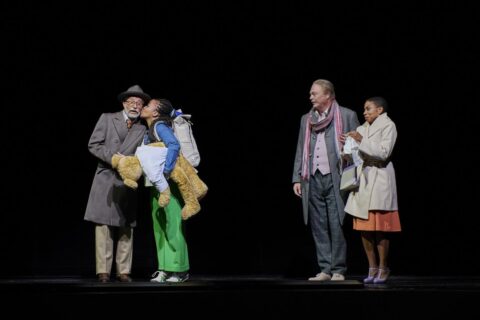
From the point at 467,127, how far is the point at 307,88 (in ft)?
4.29

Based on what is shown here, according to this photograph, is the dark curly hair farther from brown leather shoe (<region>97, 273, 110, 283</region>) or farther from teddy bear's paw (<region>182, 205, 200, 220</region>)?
brown leather shoe (<region>97, 273, 110, 283</region>)

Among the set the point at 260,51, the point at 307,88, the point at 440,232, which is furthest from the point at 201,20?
the point at 440,232

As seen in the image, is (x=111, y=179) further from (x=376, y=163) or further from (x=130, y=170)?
(x=376, y=163)

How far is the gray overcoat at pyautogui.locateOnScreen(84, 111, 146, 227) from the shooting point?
5.90 metres

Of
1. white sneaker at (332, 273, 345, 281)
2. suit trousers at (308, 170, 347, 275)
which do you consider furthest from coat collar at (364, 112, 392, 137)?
white sneaker at (332, 273, 345, 281)

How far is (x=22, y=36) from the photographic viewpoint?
6.95 meters

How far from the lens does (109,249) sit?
5945mm

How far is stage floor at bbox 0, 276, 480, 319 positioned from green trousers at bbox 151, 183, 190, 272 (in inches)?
17.4

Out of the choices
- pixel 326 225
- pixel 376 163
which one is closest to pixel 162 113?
pixel 326 225

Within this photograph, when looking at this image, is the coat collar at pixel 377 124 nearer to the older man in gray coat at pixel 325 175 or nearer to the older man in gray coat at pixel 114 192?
the older man in gray coat at pixel 325 175

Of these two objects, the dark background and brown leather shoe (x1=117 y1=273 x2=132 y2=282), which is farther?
the dark background

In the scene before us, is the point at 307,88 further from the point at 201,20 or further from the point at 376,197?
the point at 376,197

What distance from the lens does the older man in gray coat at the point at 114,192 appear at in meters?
5.90

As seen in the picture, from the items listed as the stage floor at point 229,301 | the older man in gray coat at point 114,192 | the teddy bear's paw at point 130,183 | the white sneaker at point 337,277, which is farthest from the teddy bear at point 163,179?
the white sneaker at point 337,277
